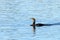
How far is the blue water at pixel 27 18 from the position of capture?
20.2m

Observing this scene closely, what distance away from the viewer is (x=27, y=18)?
2556 cm

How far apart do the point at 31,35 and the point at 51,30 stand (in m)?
1.66

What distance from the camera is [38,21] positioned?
24547mm

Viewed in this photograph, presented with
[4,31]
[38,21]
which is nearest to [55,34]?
[4,31]

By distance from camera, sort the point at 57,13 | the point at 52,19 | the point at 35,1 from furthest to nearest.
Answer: the point at 35,1, the point at 57,13, the point at 52,19

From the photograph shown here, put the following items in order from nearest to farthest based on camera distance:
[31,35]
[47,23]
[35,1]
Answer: [31,35], [47,23], [35,1]

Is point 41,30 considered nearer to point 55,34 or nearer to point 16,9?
point 55,34

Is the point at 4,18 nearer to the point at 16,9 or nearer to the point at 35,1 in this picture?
the point at 16,9

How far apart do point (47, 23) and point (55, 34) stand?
3.29m

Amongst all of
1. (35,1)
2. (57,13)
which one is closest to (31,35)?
(57,13)

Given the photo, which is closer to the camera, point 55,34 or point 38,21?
point 55,34

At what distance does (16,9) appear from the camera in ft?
100

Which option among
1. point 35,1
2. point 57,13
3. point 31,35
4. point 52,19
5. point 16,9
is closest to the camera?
point 31,35

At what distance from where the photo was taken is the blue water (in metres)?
20.2
